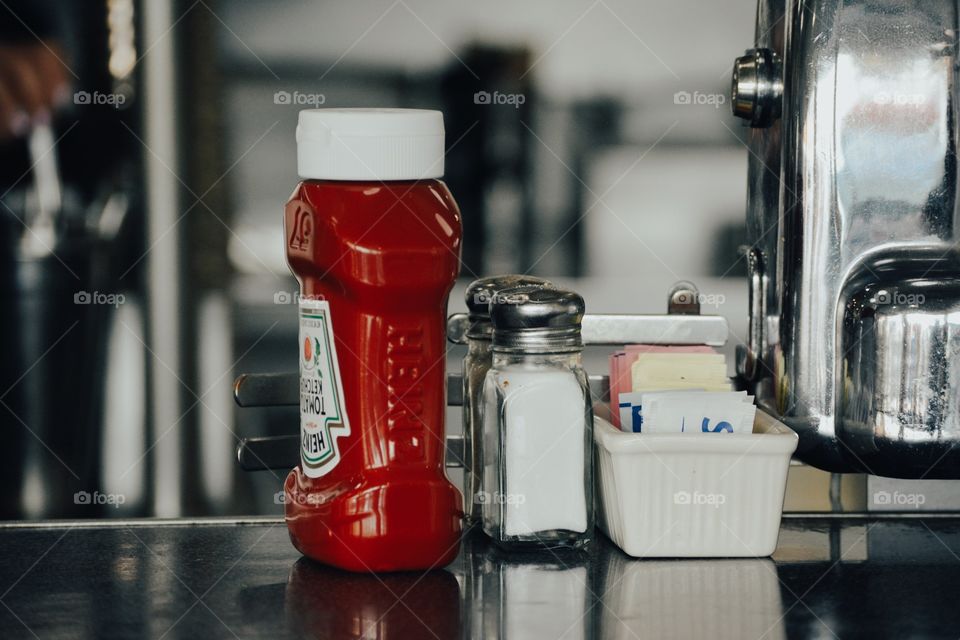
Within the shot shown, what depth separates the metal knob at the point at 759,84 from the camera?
0.96 m

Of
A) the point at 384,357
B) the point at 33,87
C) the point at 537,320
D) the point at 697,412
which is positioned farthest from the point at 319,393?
the point at 33,87

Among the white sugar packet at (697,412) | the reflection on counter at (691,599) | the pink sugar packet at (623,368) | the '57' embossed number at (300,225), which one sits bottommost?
the reflection on counter at (691,599)

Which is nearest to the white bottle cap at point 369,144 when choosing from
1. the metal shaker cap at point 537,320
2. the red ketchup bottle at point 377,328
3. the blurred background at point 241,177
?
the red ketchup bottle at point 377,328

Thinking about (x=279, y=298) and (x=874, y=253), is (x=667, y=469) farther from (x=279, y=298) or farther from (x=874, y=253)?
(x=279, y=298)

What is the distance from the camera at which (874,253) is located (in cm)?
94

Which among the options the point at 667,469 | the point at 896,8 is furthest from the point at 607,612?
the point at 896,8

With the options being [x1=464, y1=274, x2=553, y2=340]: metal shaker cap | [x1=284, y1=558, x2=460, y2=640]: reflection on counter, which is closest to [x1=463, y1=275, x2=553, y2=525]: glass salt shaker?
[x1=464, y1=274, x2=553, y2=340]: metal shaker cap

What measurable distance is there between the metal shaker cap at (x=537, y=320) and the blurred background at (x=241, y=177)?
20 centimetres

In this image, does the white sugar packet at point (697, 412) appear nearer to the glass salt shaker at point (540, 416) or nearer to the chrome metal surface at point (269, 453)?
the glass salt shaker at point (540, 416)

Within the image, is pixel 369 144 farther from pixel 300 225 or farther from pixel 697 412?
pixel 697 412

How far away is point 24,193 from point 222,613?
46 cm

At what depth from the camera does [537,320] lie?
0.86 metres

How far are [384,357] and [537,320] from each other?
0.11 m

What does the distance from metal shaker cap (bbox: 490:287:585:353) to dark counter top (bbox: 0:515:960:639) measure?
15 centimetres
